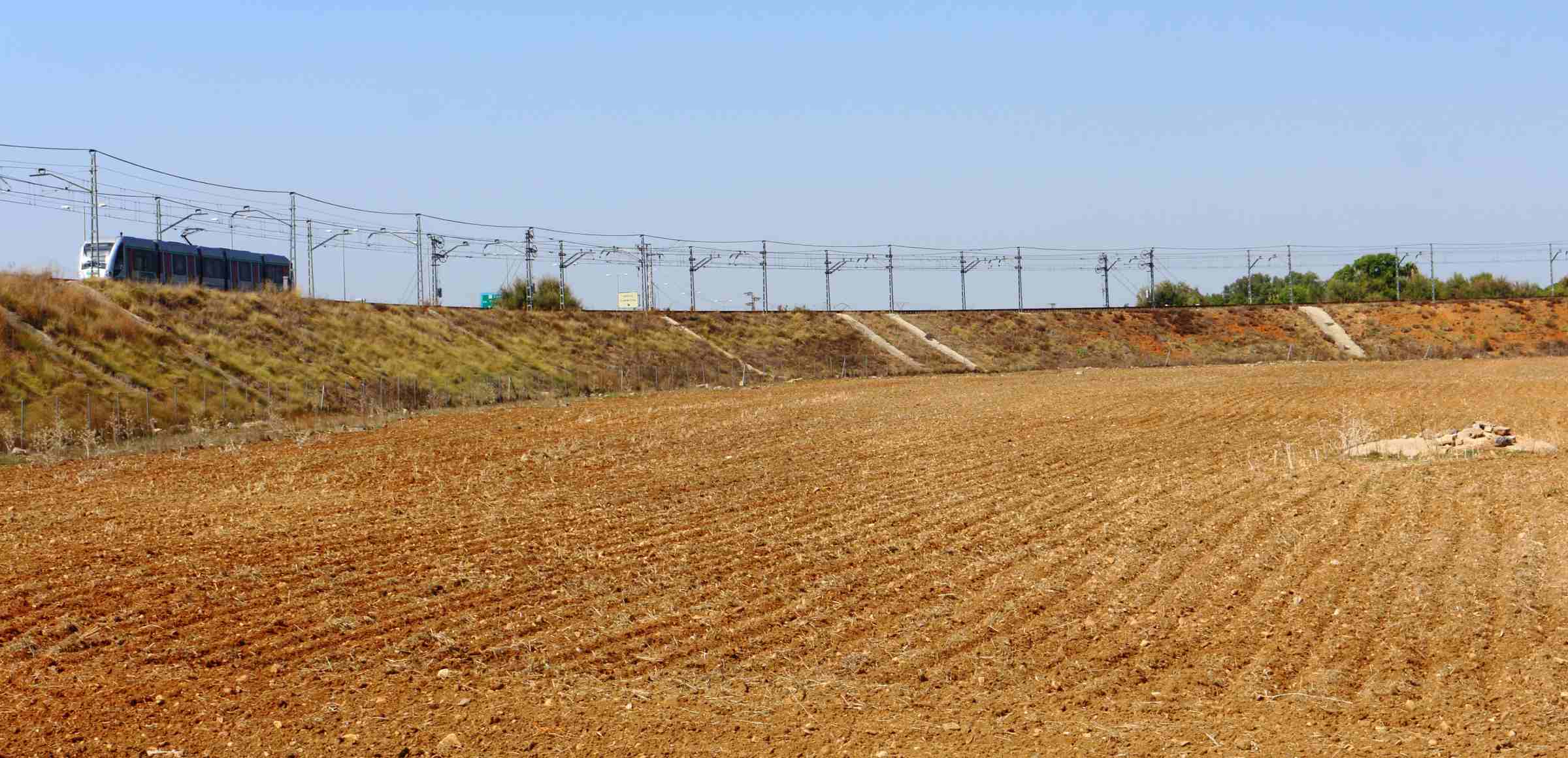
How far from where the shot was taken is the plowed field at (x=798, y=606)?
9.08m

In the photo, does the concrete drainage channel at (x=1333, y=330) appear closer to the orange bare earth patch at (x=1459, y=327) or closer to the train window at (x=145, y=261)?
the orange bare earth patch at (x=1459, y=327)

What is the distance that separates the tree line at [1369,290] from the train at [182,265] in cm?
6165

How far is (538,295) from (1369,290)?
7405 cm

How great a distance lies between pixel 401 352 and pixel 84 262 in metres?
15.6

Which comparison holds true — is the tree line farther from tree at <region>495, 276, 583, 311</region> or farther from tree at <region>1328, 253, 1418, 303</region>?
tree at <region>495, 276, 583, 311</region>

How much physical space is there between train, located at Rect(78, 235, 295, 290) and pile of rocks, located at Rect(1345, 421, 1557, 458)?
4371 centimetres

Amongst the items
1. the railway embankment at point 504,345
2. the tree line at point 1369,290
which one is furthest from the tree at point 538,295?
the tree line at point 1369,290

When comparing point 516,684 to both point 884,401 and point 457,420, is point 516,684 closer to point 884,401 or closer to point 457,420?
point 457,420

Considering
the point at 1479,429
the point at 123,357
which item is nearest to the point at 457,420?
the point at 123,357

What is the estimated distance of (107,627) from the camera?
1214 centimetres

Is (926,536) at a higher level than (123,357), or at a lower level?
lower

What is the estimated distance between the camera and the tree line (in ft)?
326

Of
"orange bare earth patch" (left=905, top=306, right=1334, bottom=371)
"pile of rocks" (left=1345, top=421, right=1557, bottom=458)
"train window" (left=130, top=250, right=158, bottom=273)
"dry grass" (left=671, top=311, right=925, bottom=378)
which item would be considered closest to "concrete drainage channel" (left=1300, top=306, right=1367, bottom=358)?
"orange bare earth patch" (left=905, top=306, right=1334, bottom=371)

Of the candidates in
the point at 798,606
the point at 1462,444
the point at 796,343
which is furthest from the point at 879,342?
the point at 798,606
